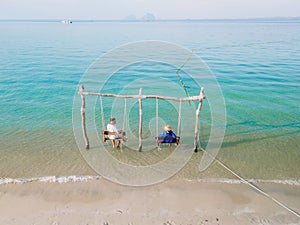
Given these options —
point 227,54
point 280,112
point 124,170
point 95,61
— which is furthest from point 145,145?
point 227,54

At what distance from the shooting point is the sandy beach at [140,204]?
6.73 metres

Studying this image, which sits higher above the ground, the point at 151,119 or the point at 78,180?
the point at 151,119

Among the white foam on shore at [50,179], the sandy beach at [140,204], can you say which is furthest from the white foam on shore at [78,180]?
the sandy beach at [140,204]

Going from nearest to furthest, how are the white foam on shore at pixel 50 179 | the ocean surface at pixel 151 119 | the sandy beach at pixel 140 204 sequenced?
the sandy beach at pixel 140 204 < the white foam on shore at pixel 50 179 < the ocean surface at pixel 151 119

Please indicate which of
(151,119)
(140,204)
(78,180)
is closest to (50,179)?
(78,180)

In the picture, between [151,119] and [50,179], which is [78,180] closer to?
[50,179]

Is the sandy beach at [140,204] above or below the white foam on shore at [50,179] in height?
below

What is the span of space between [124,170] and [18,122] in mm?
7190

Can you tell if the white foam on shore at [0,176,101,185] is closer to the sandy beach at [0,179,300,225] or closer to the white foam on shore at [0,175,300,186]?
the white foam on shore at [0,175,300,186]

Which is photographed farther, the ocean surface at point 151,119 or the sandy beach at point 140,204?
the ocean surface at point 151,119

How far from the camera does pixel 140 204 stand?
23.8ft

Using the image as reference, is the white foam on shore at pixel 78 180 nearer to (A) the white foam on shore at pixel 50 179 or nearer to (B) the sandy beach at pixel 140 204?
(A) the white foam on shore at pixel 50 179

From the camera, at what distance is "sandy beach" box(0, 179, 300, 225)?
6.73m

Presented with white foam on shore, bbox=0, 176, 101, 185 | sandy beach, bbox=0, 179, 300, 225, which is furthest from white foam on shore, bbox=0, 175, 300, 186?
sandy beach, bbox=0, 179, 300, 225
